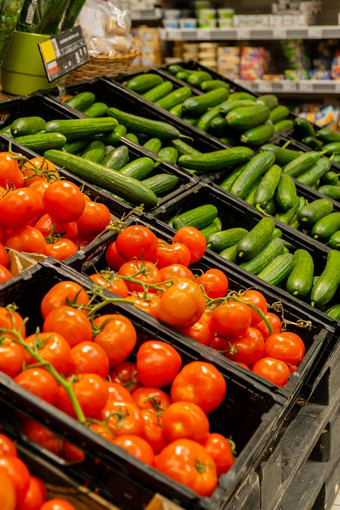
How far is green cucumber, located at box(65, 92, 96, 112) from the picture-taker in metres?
3.13

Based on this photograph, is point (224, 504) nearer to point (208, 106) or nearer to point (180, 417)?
point (180, 417)

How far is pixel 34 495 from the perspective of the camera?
1.10 meters

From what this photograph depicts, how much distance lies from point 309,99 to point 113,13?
346 centimetres

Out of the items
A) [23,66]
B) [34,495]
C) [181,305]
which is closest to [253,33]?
[23,66]

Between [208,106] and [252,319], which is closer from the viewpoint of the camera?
[252,319]

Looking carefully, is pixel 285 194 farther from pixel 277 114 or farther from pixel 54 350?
pixel 54 350

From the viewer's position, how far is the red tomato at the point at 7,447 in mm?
1113

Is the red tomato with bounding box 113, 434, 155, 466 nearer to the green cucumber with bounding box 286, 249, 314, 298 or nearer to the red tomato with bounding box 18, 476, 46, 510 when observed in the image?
the red tomato with bounding box 18, 476, 46, 510

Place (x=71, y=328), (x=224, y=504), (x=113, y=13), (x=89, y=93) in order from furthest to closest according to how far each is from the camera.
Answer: (x=113, y=13) < (x=89, y=93) < (x=71, y=328) < (x=224, y=504)

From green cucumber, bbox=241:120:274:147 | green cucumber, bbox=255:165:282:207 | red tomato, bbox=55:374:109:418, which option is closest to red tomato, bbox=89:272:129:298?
red tomato, bbox=55:374:109:418

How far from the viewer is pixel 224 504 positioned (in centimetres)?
129

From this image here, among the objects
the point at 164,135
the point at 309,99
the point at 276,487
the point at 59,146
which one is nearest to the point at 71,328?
the point at 276,487

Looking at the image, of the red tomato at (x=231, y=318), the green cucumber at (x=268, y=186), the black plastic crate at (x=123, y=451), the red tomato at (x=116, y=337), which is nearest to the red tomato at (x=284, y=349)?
the red tomato at (x=231, y=318)

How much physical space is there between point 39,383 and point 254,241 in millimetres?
1548
